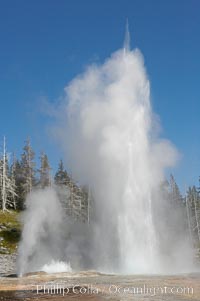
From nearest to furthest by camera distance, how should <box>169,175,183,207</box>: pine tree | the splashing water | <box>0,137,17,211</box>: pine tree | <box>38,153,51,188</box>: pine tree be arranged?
the splashing water, <box>0,137,17,211</box>: pine tree, <box>38,153,51,188</box>: pine tree, <box>169,175,183,207</box>: pine tree

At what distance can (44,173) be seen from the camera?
78.3 meters

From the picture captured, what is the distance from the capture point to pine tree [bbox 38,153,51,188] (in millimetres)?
76600

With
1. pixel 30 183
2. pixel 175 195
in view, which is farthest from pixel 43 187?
pixel 175 195

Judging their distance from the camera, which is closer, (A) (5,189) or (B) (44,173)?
(A) (5,189)

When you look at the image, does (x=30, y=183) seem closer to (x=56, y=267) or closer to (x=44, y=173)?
(x=44, y=173)

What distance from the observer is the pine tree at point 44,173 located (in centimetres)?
7660

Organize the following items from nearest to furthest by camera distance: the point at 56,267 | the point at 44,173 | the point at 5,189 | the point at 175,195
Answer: the point at 56,267, the point at 5,189, the point at 44,173, the point at 175,195

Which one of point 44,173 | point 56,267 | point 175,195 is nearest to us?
point 56,267

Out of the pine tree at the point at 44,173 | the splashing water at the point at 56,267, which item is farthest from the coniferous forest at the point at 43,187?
the splashing water at the point at 56,267

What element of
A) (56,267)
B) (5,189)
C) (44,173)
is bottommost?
(56,267)

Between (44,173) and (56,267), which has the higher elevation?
(44,173)

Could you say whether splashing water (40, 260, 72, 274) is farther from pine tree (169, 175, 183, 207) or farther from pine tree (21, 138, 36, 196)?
pine tree (169, 175, 183, 207)

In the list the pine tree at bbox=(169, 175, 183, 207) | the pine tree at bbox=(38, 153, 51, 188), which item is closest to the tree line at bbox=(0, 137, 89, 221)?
the pine tree at bbox=(38, 153, 51, 188)

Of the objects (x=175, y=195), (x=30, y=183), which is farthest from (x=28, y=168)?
(x=175, y=195)
